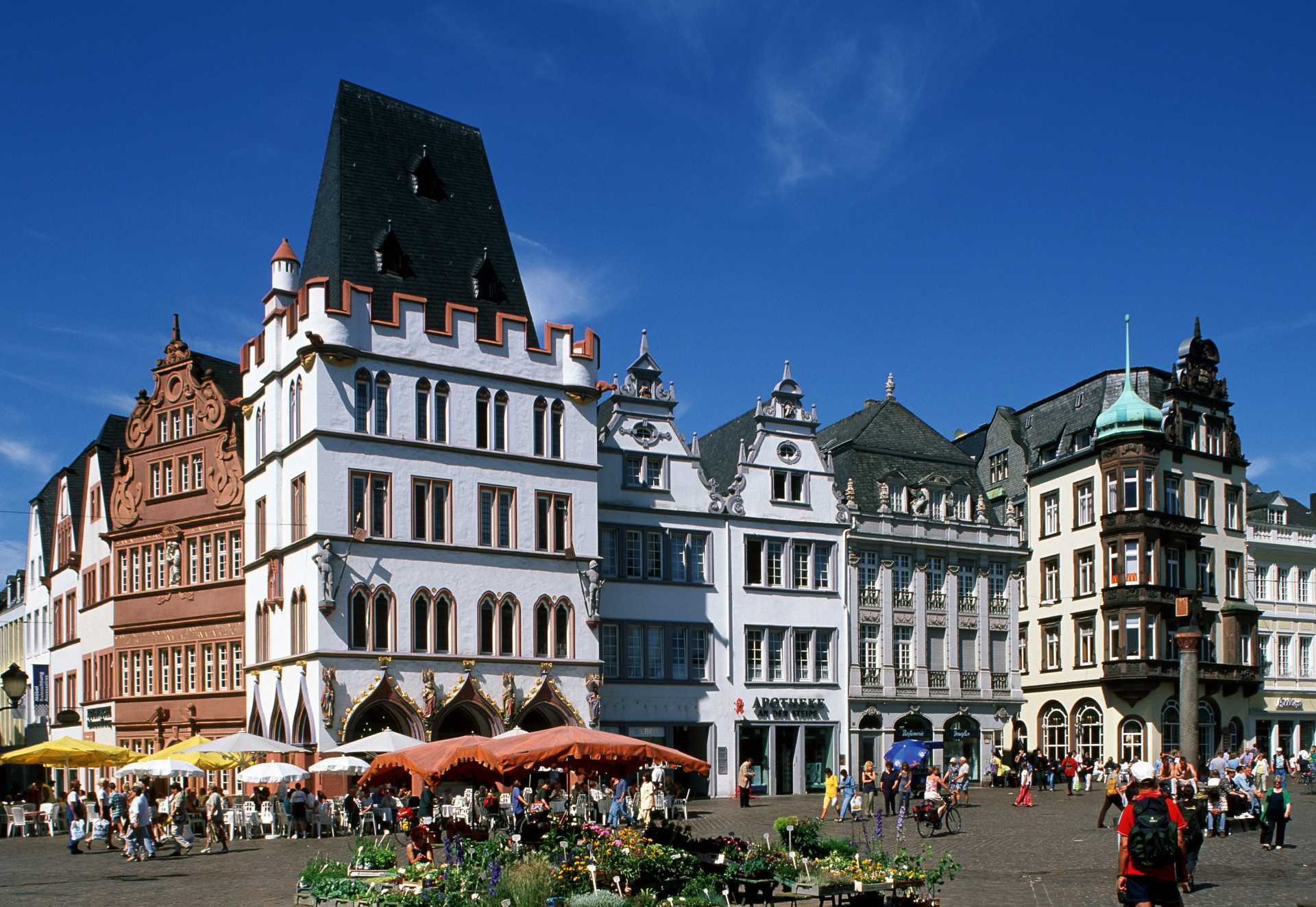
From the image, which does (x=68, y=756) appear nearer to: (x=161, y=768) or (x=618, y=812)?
(x=161, y=768)

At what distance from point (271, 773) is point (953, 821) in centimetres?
1674

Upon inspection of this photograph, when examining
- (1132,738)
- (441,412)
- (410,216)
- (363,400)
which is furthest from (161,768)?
(1132,738)

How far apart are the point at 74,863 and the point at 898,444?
122 feet

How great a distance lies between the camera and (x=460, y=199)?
53438 millimetres

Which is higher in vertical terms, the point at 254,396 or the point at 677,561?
the point at 254,396

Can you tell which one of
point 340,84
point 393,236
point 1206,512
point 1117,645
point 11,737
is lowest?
point 11,737

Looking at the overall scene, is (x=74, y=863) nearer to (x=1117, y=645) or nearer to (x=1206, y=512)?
(x=1117, y=645)

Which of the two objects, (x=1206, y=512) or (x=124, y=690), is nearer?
(x=124, y=690)

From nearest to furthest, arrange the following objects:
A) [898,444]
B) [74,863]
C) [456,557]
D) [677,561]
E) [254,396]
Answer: [74,863] < [456,557] < [254,396] < [677,561] < [898,444]

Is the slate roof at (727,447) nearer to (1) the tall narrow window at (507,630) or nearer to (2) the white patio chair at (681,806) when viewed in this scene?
(1) the tall narrow window at (507,630)

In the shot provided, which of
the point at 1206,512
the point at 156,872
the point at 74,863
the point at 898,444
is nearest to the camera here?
the point at 156,872

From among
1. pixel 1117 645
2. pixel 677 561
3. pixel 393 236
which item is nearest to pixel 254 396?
pixel 393 236

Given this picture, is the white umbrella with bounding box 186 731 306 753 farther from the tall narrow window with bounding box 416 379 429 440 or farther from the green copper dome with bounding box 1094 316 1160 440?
the green copper dome with bounding box 1094 316 1160 440

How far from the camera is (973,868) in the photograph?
2753 centimetres
